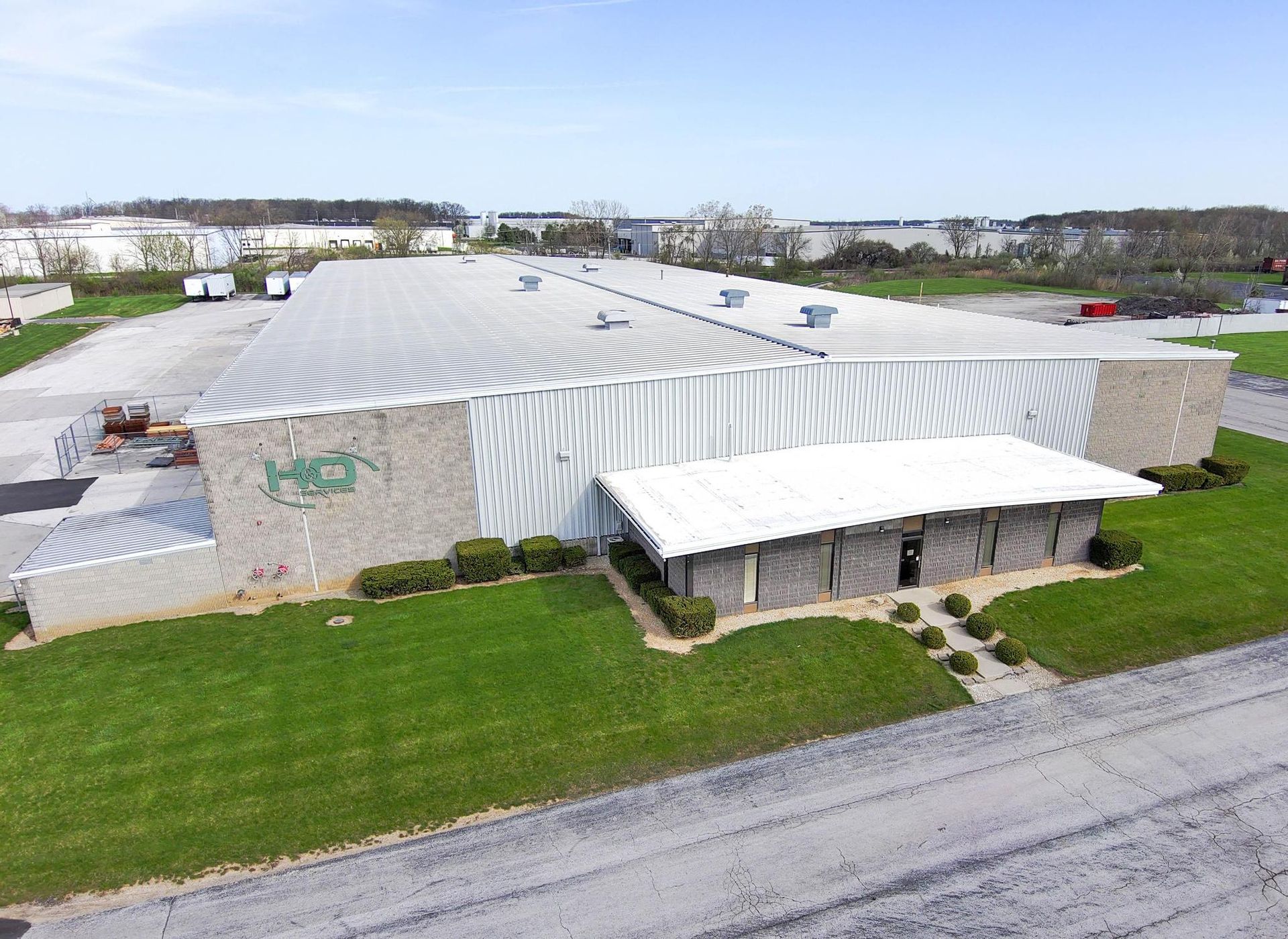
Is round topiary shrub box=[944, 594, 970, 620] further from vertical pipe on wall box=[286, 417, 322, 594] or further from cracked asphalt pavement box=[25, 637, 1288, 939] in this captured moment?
vertical pipe on wall box=[286, 417, 322, 594]

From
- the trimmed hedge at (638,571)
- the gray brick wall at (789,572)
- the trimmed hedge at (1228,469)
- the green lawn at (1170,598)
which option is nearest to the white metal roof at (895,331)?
the trimmed hedge at (1228,469)

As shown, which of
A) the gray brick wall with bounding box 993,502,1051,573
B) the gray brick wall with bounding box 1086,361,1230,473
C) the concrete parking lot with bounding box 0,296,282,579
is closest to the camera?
the gray brick wall with bounding box 993,502,1051,573

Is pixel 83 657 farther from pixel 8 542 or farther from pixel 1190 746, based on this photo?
pixel 1190 746

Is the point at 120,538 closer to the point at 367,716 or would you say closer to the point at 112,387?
the point at 367,716

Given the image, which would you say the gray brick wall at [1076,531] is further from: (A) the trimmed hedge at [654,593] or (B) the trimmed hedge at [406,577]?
(B) the trimmed hedge at [406,577]

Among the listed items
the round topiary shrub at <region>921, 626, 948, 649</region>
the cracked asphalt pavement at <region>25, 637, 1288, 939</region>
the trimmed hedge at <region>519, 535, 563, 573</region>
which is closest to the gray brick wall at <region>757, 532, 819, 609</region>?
the round topiary shrub at <region>921, 626, 948, 649</region>

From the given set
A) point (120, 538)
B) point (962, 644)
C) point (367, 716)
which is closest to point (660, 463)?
point (962, 644)

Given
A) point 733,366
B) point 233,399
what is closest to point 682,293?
point 733,366
